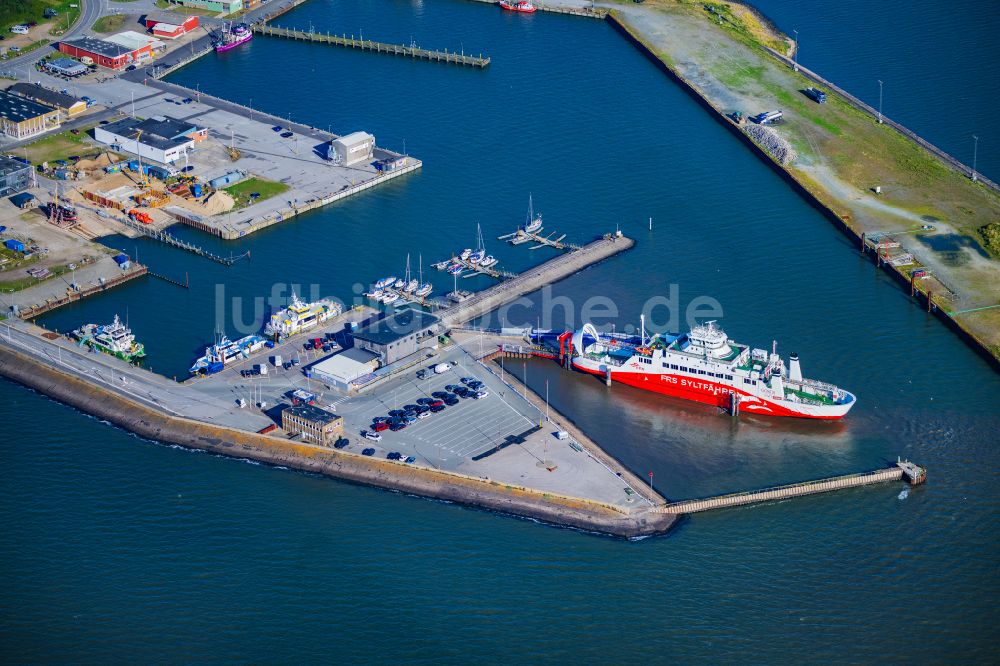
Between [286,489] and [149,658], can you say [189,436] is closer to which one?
[286,489]

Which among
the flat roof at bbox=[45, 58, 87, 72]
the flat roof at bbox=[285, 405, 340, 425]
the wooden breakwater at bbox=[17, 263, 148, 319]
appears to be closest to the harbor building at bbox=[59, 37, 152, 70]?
the flat roof at bbox=[45, 58, 87, 72]

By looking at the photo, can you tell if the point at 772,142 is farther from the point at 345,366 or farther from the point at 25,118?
the point at 25,118

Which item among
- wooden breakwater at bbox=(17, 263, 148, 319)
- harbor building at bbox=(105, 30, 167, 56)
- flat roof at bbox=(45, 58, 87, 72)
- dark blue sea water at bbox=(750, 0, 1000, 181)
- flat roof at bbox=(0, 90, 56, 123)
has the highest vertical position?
dark blue sea water at bbox=(750, 0, 1000, 181)

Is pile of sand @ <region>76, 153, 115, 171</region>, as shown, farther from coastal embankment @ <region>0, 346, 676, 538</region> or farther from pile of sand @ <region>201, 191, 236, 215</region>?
coastal embankment @ <region>0, 346, 676, 538</region>

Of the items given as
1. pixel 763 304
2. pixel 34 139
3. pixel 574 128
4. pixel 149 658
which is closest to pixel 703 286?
pixel 763 304

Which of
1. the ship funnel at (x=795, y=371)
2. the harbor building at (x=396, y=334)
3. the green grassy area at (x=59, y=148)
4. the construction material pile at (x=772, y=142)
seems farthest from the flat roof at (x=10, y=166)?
the ship funnel at (x=795, y=371)

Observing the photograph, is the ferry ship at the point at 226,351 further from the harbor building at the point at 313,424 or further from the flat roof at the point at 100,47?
the flat roof at the point at 100,47

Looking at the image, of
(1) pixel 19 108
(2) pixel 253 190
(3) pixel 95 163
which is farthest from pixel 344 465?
(1) pixel 19 108
